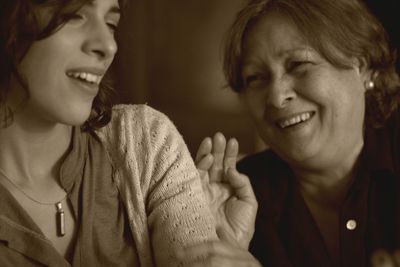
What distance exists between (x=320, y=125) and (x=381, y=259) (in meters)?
0.38

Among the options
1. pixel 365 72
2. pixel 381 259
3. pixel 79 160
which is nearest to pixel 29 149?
pixel 79 160

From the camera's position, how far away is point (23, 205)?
1.19 meters

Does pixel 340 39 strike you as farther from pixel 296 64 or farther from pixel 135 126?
pixel 135 126

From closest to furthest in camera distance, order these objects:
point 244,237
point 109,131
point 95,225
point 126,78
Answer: point 95,225 < point 109,131 < point 244,237 < point 126,78

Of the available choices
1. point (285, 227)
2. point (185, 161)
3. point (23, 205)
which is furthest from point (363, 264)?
point (23, 205)

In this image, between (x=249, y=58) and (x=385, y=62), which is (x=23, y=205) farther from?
(x=385, y=62)

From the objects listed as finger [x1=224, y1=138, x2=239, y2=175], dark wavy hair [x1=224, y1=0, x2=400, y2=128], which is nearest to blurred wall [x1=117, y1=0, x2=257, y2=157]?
dark wavy hair [x1=224, y1=0, x2=400, y2=128]

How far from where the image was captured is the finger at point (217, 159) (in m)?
1.53

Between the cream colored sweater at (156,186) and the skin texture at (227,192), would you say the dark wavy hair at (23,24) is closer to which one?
the cream colored sweater at (156,186)

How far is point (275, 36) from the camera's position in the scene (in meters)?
1.49

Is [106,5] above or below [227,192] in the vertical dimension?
above

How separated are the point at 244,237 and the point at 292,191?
0.27m

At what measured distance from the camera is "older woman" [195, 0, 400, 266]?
1.49m

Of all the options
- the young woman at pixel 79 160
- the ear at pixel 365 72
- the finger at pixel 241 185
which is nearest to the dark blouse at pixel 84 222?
the young woman at pixel 79 160
